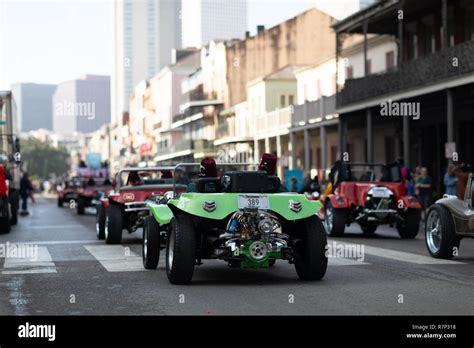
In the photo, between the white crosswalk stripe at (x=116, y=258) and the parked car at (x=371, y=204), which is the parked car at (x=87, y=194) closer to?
the parked car at (x=371, y=204)

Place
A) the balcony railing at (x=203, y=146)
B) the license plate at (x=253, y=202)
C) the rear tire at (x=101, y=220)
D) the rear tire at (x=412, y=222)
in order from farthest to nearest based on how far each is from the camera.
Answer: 1. the balcony railing at (x=203, y=146)
2. the rear tire at (x=412, y=222)
3. the rear tire at (x=101, y=220)
4. the license plate at (x=253, y=202)

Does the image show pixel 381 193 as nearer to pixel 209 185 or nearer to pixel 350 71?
pixel 209 185

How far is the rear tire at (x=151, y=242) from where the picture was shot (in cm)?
1286

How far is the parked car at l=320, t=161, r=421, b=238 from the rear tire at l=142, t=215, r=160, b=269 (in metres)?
8.24

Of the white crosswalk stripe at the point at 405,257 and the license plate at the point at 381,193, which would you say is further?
the license plate at the point at 381,193

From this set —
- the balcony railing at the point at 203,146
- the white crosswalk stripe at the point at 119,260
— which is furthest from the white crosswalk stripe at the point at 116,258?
the balcony railing at the point at 203,146

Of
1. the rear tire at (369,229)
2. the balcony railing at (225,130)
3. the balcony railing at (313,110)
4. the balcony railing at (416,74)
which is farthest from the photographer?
the balcony railing at (225,130)

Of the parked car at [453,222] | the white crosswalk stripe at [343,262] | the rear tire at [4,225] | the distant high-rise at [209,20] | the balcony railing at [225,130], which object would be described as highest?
the distant high-rise at [209,20]

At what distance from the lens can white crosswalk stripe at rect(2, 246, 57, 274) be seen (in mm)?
13297

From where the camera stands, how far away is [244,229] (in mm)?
10938

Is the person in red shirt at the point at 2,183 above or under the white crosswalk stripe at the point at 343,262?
above

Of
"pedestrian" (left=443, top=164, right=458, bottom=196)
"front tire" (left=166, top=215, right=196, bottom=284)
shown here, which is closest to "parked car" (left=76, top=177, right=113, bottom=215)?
"pedestrian" (left=443, top=164, right=458, bottom=196)
